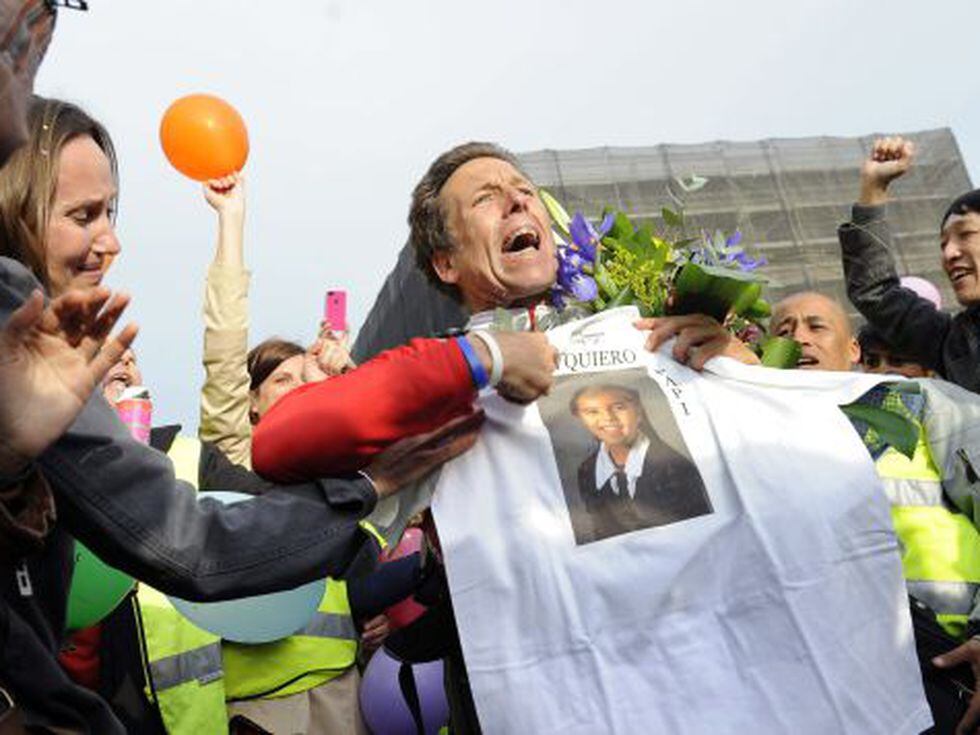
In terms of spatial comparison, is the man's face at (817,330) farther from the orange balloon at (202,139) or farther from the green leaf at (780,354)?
the orange balloon at (202,139)

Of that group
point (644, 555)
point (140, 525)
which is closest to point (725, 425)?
point (644, 555)

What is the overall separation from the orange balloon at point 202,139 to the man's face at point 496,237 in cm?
152

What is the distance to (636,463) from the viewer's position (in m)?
1.50

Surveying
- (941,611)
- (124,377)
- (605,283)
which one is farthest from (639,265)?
(124,377)

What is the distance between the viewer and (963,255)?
2930 mm

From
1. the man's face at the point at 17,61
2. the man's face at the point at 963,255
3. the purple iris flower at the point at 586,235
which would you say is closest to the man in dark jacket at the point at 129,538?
the man's face at the point at 17,61

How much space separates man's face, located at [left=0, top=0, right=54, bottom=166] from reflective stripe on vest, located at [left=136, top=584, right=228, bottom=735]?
159 cm

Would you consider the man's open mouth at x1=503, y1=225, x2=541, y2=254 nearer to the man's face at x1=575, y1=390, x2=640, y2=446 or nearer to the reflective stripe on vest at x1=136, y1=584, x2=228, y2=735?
the man's face at x1=575, y1=390, x2=640, y2=446

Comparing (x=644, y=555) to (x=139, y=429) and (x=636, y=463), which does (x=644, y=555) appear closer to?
(x=636, y=463)

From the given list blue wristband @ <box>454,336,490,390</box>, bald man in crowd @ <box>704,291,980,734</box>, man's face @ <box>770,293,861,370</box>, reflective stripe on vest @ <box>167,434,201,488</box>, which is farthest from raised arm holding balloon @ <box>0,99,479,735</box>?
man's face @ <box>770,293,861,370</box>

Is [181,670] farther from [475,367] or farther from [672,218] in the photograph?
[672,218]

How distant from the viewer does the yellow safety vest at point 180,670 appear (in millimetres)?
2301

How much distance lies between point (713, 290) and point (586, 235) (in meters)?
0.44

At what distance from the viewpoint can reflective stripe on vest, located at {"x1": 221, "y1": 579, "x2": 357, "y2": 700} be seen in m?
2.50
